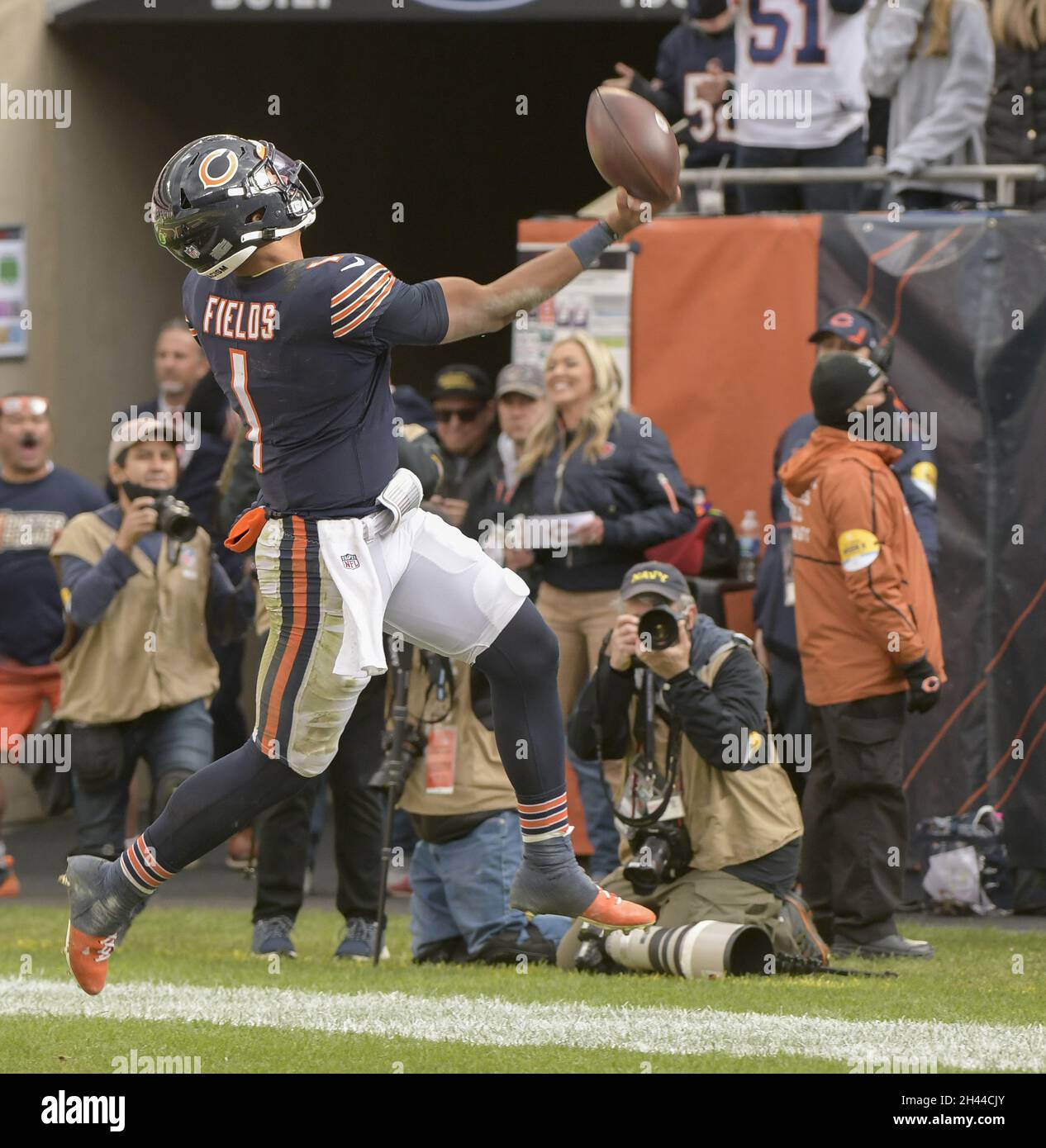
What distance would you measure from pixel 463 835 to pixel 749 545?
285 centimetres

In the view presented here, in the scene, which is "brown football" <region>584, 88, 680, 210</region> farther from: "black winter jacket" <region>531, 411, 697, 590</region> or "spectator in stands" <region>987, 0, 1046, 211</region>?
"spectator in stands" <region>987, 0, 1046, 211</region>

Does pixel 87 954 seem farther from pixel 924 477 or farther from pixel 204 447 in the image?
pixel 204 447

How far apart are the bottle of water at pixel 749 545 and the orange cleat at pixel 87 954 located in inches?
185

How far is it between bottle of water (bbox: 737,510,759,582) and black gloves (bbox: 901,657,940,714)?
213 cm

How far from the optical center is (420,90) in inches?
636

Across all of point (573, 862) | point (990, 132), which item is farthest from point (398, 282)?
point (990, 132)

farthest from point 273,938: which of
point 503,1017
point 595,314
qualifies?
point 595,314

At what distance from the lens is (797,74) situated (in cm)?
1012

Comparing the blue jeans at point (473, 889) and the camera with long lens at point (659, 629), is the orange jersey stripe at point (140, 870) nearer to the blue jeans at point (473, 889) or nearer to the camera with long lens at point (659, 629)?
the blue jeans at point (473, 889)

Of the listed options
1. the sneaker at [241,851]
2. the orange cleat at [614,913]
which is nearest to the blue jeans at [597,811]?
the sneaker at [241,851]

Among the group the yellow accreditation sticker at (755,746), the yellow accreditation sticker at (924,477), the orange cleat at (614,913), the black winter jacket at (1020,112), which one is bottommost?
the orange cleat at (614,913)

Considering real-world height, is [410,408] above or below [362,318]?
below

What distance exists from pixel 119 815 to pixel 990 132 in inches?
211

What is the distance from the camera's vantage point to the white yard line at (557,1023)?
17.9 ft
